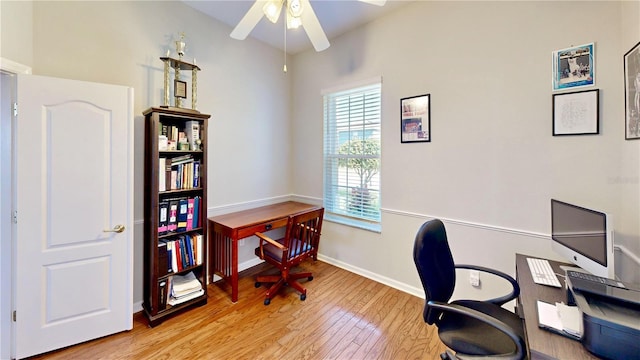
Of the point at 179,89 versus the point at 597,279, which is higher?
the point at 179,89

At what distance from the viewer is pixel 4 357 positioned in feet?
5.42

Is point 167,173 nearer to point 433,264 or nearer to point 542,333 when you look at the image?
point 433,264

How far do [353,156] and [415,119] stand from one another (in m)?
0.87

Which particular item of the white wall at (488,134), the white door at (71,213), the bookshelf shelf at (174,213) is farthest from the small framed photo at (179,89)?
the white wall at (488,134)

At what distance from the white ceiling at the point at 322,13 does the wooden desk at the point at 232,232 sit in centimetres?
219

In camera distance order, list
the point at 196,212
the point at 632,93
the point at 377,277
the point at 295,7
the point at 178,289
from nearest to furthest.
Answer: the point at 632,93
the point at 295,7
the point at 178,289
the point at 196,212
the point at 377,277

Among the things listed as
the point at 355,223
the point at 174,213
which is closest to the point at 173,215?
the point at 174,213

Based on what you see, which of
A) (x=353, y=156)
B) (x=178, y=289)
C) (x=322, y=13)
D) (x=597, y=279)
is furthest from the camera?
(x=353, y=156)

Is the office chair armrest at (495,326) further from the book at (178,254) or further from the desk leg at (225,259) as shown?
the book at (178,254)

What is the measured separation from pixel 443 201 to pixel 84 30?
3387 mm

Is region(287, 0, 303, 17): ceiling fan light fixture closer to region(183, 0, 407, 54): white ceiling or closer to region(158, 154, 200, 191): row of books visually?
region(183, 0, 407, 54): white ceiling

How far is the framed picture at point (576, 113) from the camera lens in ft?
5.48

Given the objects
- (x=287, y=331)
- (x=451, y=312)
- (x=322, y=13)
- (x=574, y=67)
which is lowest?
(x=287, y=331)

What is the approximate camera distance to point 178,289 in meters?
2.25
